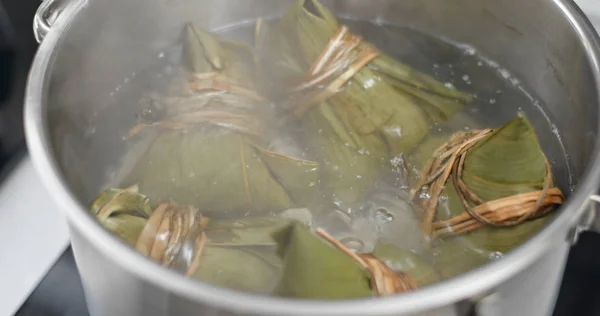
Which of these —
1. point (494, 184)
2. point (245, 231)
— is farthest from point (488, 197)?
point (245, 231)

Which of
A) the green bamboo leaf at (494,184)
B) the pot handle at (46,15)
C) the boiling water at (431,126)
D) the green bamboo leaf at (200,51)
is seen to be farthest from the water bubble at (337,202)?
the pot handle at (46,15)

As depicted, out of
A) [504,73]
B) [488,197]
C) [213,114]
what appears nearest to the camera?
[488,197]

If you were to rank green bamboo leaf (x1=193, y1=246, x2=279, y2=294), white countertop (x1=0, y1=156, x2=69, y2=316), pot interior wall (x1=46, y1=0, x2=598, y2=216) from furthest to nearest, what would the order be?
white countertop (x1=0, y1=156, x2=69, y2=316)
pot interior wall (x1=46, y1=0, x2=598, y2=216)
green bamboo leaf (x1=193, y1=246, x2=279, y2=294)

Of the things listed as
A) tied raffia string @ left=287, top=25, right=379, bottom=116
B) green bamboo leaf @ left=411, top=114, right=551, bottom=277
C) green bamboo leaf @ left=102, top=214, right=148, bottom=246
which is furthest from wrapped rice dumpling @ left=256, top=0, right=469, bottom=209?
green bamboo leaf @ left=102, top=214, right=148, bottom=246

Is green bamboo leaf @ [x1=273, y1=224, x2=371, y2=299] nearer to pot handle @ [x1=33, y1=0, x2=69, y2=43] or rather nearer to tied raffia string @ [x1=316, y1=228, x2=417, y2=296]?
tied raffia string @ [x1=316, y1=228, x2=417, y2=296]

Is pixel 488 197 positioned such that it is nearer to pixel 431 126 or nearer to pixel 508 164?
pixel 508 164

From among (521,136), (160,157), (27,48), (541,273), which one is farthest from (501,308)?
(27,48)

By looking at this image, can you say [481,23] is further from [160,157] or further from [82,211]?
[82,211]
